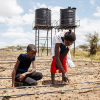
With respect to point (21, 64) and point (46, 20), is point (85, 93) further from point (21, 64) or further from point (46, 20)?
point (46, 20)

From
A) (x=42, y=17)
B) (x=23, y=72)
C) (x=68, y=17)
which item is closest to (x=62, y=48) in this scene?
(x=23, y=72)

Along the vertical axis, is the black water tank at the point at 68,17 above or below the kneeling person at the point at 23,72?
above

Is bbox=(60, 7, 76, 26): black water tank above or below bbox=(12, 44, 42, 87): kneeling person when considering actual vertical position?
above

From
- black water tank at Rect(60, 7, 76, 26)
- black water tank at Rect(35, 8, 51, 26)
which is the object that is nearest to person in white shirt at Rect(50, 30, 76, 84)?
black water tank at Rect(35, 8, 51, 26)

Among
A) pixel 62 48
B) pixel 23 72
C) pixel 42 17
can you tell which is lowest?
pixel 23 72

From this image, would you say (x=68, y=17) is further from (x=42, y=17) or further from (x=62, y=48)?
(x=62, y=48)

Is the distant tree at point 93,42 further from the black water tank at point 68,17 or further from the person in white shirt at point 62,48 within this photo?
the person in white shirt at point 62,48

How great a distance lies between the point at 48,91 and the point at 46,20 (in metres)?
10.4

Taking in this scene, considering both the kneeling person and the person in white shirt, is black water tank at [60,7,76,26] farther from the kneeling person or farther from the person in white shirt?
the kneeling person

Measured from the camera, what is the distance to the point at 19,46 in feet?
77.7

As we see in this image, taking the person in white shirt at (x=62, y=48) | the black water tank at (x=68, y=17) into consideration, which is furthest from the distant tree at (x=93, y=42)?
the person in white shirt at (x=62, y=48)

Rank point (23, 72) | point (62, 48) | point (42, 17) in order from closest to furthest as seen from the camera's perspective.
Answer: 1. point (23, 72)
2. point (62, 48)
3. point (42, 17)

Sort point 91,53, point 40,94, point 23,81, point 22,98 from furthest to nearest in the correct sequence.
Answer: point 91,53
point 23,81
point 40,94
point 22,98

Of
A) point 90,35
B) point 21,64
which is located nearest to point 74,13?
point 90,35
